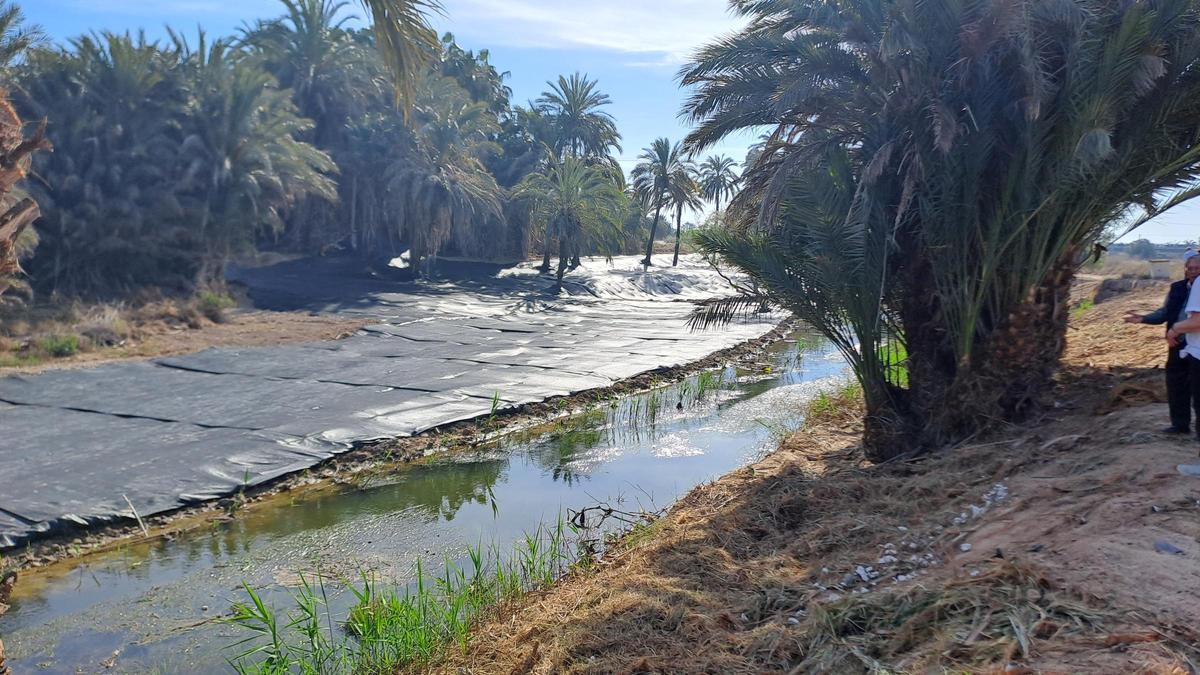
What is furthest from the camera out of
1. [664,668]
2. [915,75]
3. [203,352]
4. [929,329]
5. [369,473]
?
[203,352]

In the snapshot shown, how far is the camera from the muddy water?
6.58 metres

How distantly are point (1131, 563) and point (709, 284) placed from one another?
38.0 m

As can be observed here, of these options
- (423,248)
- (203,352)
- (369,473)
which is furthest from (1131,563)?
(423,248)

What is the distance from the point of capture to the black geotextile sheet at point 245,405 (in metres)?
9.40

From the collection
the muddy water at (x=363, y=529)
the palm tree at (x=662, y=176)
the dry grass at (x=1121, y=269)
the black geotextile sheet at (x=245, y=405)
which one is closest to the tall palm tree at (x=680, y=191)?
the palm tree at (x=662, y=176)

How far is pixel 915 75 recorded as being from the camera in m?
8.25

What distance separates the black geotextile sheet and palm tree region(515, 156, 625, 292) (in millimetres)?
13296

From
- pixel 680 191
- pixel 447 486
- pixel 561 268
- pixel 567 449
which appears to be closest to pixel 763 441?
pixel 567 449

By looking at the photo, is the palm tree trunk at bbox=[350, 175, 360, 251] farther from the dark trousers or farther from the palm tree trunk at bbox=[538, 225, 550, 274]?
the dark trousers

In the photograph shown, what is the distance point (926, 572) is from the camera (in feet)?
16.7

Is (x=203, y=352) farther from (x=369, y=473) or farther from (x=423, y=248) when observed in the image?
(x=423, y=248)

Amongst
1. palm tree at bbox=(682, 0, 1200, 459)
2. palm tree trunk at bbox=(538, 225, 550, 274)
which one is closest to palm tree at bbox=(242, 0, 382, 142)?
palm tree trunk at bbox=(538, 225, 550, 274)

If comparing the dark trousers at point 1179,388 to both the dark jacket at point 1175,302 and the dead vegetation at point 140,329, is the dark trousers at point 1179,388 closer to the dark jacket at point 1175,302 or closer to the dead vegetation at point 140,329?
the dark jacket at point 1175,302

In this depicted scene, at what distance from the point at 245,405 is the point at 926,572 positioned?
10622mm
